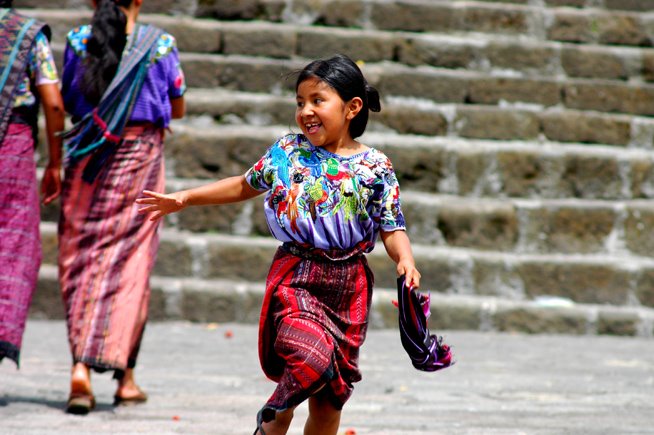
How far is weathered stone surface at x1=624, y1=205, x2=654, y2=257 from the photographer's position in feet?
27.2

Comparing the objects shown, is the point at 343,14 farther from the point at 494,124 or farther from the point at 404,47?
the point at 494,124

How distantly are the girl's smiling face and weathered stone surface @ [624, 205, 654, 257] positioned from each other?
507cm

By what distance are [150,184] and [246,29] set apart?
166 inches

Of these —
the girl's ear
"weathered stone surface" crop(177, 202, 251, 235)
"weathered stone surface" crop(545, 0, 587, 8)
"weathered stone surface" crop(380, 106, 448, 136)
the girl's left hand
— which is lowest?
"weathered stone surface" crop(177, 202, 251, 235)

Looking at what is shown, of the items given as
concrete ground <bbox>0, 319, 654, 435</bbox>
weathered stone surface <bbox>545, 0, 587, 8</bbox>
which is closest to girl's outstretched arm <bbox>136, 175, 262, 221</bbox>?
concrete ground <bbox>0, 319, 654, 435</bbox>

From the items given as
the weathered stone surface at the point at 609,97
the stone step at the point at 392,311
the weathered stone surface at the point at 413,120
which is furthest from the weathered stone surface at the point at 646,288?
the weathered stone surface at the point at 413,120

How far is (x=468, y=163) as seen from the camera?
27.6 ft

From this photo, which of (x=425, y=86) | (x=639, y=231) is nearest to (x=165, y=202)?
(x=639, y=231)

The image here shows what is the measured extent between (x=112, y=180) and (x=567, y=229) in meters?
4.05

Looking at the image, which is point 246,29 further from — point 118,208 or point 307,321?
point 307,321

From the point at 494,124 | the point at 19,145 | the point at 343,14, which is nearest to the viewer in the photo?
the point at 19,145

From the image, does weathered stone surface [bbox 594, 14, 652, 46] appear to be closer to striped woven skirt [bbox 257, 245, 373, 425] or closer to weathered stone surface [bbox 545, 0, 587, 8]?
weathered stone surface [bbox 545, 0, 587, 8]

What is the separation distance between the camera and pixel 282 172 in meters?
3.69

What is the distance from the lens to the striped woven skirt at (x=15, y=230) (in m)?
5.08
